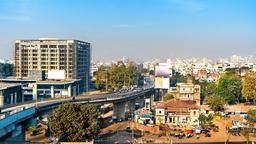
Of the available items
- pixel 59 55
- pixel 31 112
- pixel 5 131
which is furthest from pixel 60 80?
pixel 5 131

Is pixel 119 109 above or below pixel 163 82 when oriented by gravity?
below

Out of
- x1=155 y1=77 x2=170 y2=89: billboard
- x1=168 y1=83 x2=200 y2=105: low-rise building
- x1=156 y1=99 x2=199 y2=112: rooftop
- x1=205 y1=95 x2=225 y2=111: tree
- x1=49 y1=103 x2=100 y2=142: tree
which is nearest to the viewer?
x1=49 y1=103 x2=100 y2=142: tree

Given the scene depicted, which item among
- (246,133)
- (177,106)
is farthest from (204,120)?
(246,133)

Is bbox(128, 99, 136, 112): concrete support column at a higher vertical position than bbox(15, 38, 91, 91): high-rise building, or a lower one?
lower

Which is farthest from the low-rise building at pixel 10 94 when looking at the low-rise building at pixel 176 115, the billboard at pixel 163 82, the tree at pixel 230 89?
the tree at pixel 230 89

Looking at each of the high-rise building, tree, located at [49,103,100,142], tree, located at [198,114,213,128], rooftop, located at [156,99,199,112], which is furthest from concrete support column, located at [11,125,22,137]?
the high-rise building

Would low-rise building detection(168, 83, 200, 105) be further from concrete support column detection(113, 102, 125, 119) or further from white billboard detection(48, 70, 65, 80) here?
white billboard detection(48, 70, 65, 80)

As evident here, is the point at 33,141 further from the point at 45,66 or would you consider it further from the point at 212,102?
the point at 45,66

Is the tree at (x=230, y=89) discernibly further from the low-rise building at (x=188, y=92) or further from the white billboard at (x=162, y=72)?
the white billboard at (x=162, y=72)

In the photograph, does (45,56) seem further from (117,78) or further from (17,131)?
(17,131)
